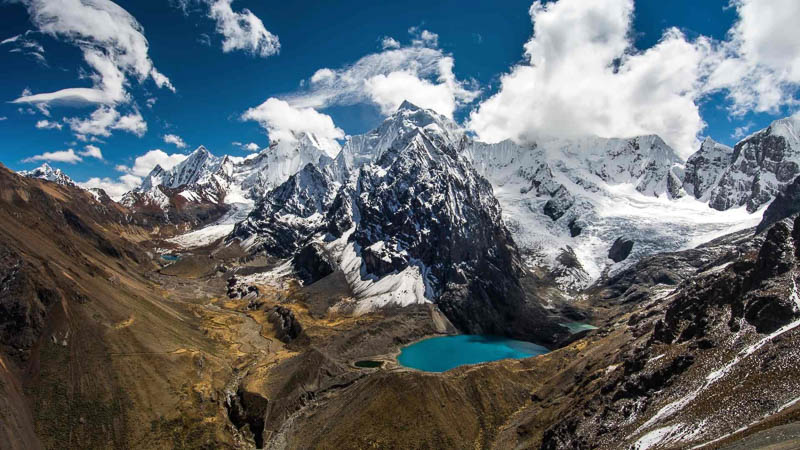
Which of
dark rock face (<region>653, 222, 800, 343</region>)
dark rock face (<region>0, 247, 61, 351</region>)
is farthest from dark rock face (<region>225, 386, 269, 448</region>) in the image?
dark rock face (<region>653, 222, 800, 343</region>)

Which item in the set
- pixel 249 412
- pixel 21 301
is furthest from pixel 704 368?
pixel 21 301

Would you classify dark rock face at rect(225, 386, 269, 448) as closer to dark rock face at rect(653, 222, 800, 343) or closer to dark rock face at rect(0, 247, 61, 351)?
dark rock face at rect(0, 247, 61, 351)

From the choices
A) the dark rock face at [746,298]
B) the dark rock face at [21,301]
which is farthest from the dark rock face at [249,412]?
the dark rock face at [746,298]

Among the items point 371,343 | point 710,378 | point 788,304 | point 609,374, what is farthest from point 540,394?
→ point 371,343

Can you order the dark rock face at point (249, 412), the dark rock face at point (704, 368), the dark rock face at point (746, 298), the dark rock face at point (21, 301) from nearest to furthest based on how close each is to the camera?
the dark rock face at point (704, 368), the dark rock face at point (746, 298), the dark rock face at point (21, 301), the dark rock face at point (249, 412)

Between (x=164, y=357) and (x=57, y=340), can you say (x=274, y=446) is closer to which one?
(x=164, y=357)

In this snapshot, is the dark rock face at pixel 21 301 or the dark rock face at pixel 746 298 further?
the dark rock face at pixel 21 301

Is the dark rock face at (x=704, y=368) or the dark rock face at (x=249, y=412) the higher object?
the dark rock face at (x=249, y=412)

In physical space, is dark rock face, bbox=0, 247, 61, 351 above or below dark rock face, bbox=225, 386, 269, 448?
above

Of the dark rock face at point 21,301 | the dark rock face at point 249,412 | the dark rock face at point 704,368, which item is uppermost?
the dark rock face at point 21,301

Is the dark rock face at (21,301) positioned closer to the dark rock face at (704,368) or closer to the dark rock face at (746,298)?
the dark rock face at (704,368)

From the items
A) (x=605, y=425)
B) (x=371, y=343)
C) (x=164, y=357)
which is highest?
(x=164, y=357)
